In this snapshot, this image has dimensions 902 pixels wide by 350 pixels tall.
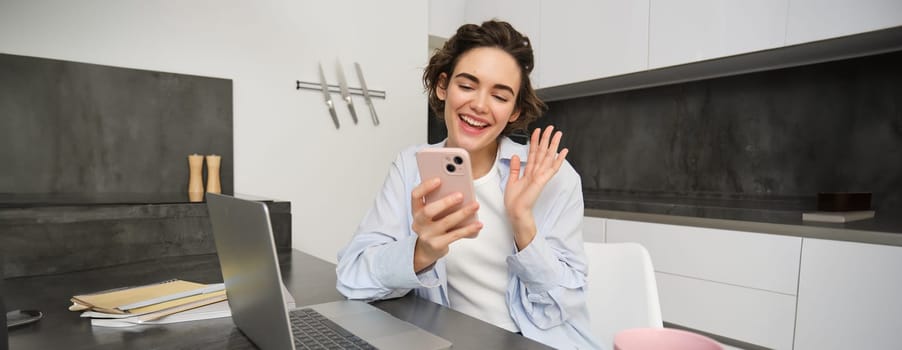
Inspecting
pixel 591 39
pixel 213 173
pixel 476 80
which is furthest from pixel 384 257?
pixel 591 39

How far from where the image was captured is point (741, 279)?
1.58 m

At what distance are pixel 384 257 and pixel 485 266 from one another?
30 cm

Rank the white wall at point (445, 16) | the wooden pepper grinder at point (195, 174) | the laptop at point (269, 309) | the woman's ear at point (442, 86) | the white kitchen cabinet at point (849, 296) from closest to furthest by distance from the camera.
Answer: the laptop at point (269, 309) → the woman's ear at point (442, 86) → the white kitchen cabinet at point (849, 296) → the wooden pepper grinder at point (195, 174) → the white wall at point (445, 16)

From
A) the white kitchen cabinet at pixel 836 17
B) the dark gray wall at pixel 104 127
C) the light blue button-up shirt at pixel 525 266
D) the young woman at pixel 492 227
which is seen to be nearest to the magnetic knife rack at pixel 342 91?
the dark gray wall at pixel 104 127

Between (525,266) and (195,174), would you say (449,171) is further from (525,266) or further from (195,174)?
(195,174)

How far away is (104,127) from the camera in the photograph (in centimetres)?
170

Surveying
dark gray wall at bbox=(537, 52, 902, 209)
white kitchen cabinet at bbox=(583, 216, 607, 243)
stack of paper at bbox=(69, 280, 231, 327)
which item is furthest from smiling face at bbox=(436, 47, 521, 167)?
dark gray wall at bbox=(537, 52, 902, 209)

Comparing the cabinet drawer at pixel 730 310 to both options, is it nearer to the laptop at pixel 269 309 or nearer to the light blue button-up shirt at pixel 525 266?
the light blue button-up shirt at pixel 525 266

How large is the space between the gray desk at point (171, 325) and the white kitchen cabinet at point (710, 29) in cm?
170

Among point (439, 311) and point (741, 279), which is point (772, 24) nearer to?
point (741, 279)

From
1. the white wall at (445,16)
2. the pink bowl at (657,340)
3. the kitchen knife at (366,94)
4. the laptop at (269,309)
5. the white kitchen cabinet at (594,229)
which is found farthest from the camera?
the white wall at (445,16)

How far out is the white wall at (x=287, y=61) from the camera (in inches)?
66.2

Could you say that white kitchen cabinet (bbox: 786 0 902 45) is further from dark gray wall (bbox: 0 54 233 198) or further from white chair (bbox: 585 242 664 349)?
dark gray wall (bbox: 0 54 233 198)

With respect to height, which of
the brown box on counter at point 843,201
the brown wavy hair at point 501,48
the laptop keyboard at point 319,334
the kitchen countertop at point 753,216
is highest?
the brown wavy hair at point 501,48
